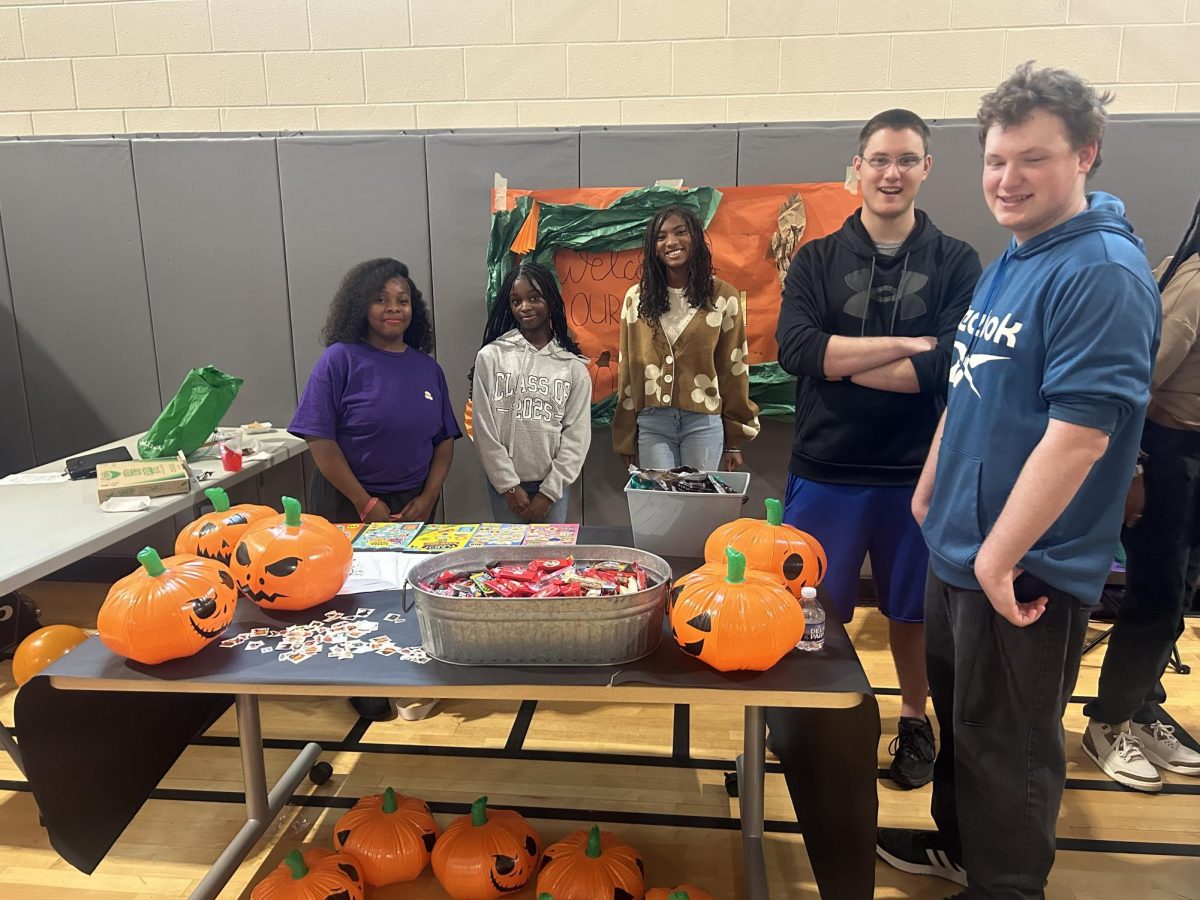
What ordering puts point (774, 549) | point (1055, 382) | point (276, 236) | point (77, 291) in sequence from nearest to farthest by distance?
1. point (1055, 382)
2. point (774, 549)
3. point (276, 236)
4. point (77, 291)

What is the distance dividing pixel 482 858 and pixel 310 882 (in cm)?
36

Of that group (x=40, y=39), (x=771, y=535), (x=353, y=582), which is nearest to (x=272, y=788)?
(x=353, y=582)

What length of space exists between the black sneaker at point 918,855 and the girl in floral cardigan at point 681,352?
4.18 feet

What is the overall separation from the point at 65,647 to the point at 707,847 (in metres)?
1.99

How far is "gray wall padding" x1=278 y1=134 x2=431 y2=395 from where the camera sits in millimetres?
3186

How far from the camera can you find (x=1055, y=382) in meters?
1.19

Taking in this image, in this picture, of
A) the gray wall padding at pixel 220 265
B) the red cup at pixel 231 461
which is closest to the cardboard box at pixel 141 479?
the red cup at pixel 231 461

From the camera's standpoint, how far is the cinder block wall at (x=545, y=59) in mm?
3096

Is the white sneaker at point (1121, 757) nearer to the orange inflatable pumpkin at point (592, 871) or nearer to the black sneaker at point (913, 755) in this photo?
→ the black sneaker at point (913, 755)

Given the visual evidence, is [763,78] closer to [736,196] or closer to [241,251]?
[736,196]

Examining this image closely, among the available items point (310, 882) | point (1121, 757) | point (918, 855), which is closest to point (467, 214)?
point (310, 882)

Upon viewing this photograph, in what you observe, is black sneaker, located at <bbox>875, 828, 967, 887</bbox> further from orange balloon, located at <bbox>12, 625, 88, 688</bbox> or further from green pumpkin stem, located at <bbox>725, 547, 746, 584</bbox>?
orange balloon, located at <bbox>12, 625, 88, 688</bbox>

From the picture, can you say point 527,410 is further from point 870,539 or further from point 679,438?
point 870,539

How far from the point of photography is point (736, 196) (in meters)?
3.07
